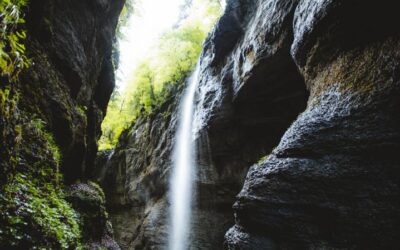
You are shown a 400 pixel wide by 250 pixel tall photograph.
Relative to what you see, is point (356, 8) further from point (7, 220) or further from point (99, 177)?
point (99, 177)

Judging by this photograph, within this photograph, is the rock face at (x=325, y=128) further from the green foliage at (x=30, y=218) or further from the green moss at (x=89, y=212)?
the green moss at (x=89, y=212)

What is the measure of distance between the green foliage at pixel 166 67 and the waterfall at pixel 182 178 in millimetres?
3641

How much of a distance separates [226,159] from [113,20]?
787cm

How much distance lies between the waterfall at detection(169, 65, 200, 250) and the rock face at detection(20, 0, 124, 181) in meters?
4.33

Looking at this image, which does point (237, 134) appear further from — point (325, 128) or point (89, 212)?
point (325, 128)

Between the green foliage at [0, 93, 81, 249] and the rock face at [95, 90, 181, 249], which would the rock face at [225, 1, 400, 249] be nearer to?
the green foliage at [0, 93, 81, 249]

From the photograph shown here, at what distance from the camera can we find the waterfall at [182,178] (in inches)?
513

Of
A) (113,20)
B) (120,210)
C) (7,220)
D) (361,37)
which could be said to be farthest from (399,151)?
(120,210)

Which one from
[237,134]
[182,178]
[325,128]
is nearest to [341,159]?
[325,128]

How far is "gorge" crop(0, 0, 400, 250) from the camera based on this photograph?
12.9ft

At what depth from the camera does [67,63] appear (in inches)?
338

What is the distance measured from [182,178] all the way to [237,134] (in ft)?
12.5

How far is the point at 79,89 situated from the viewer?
9.55 meters

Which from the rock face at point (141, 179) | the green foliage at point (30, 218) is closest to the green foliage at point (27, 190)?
the green foliage at point (30, 218)
